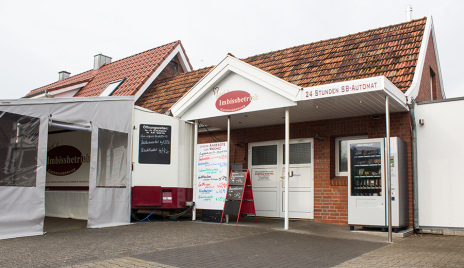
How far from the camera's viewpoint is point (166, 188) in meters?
10.7

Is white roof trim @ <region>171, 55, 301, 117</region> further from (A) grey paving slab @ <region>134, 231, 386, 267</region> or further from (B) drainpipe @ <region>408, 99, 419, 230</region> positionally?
(A) grey paving slab @ <region>134, 231, 386, 267</region>

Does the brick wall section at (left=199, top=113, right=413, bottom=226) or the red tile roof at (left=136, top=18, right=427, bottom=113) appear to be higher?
the red tile roof at (left=136, top=18, right=427, bottom=113)

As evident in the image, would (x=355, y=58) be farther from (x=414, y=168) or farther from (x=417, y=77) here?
(x=414, y=168)

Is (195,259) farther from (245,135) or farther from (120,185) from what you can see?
(245,135)

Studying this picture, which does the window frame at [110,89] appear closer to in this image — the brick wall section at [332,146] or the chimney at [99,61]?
the chimney at [99,61]

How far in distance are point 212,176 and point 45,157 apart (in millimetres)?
3938

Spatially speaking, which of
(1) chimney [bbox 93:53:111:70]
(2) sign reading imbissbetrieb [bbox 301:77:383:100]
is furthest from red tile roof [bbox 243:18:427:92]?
(1) chimney [bbox 93:53:111:70]

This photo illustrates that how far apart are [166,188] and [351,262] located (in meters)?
6.07

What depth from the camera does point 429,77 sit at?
1150 cm

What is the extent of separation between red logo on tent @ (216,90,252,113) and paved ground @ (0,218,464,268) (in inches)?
112

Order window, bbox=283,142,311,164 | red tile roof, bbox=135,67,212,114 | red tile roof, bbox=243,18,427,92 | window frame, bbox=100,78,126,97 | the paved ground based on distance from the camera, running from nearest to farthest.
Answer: the paved ground
red tile roof, bbox=243,18,427,92
window, bbox=283,142,311,164
red tile roof, bbox=135,67,212,114
window frame, bbox=100,78,126,97

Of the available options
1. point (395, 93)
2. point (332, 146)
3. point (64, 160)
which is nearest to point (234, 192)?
point (332, 146)

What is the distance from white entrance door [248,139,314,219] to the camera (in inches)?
428

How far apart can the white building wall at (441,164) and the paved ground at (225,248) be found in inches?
21.8
